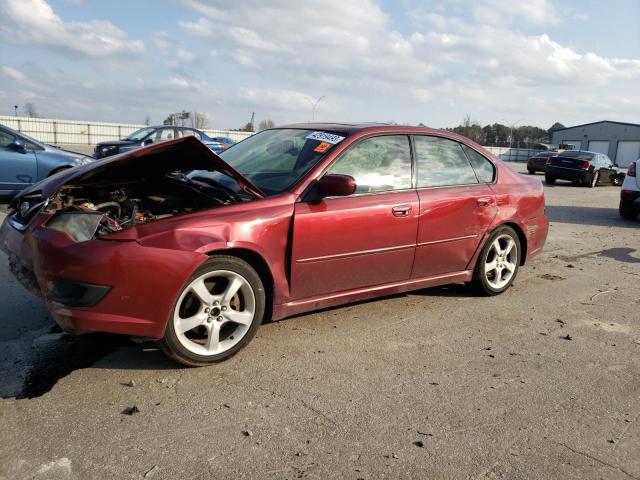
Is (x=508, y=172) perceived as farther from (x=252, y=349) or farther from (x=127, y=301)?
(x=127, y=301)

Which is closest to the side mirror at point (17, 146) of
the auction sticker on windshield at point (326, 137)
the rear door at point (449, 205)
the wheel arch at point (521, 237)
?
the auction sticker on windshield at point (326, 137)

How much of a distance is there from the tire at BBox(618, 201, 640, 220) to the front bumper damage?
34.5 ft

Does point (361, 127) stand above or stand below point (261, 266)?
above

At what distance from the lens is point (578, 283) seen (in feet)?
19.2

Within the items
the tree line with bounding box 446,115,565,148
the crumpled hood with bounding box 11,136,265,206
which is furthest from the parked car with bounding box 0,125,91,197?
the tree line with bounding box 446,115,565,148

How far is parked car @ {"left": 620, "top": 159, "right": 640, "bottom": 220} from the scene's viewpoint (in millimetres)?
10617

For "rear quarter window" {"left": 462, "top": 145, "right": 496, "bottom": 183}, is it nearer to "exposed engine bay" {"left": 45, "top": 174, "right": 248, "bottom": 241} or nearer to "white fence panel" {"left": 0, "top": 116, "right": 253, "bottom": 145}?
"exposed engine bay" {"left": 45, "top": 174, "right": 248, "bottom": 241}

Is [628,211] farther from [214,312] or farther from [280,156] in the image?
[214,312]

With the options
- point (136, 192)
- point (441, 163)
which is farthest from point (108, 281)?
point (441, 163)

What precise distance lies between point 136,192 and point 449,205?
2522 millimetres

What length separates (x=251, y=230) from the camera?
346 cm

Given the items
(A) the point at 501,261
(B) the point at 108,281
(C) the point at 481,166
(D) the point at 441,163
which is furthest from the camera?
(A) the point at 501,261

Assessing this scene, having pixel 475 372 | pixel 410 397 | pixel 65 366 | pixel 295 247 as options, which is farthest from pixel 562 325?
pixel 65 366

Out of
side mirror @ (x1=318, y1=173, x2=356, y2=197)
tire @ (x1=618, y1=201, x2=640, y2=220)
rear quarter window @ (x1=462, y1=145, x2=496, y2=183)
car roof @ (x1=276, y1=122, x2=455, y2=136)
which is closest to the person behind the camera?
side mirror @ (x1=318, y1=173, x2=356, y2=197)
